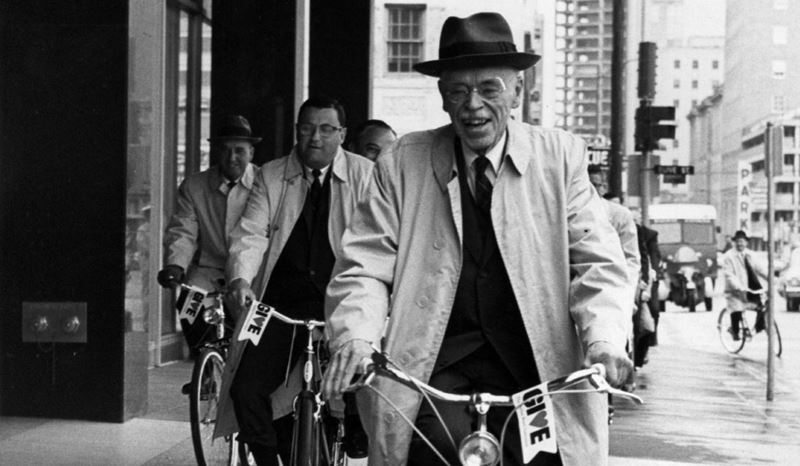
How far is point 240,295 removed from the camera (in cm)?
617

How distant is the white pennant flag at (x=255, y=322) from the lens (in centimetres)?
609

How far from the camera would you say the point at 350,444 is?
20.0 ft

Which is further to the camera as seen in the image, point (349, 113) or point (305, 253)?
point (349, 113)

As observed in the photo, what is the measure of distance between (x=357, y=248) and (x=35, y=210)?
553 cm

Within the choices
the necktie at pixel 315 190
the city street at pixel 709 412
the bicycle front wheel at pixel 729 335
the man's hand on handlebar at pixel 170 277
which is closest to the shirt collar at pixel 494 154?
the necktie at pixel 315 190

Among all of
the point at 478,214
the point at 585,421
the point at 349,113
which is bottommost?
the point at 585,421

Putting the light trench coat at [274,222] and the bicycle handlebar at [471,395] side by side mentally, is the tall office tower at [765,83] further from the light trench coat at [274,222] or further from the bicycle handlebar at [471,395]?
the bicycle handlebar at [471,395]

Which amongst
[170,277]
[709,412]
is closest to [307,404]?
[170,277]

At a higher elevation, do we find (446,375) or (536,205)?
(536,205)

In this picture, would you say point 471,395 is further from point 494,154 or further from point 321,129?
point 321,129

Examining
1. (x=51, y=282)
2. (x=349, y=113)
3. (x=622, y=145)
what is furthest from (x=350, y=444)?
(x=622, y=145)

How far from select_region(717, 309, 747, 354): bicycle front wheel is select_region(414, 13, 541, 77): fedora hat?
1715 centimetres

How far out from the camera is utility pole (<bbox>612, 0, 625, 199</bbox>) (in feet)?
67.3

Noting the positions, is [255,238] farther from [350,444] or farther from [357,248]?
[357,248]
